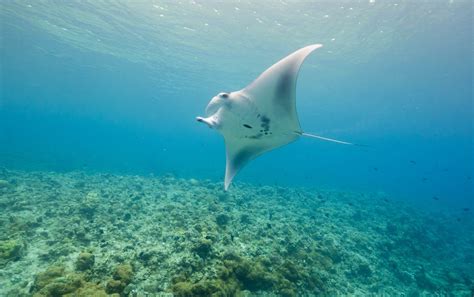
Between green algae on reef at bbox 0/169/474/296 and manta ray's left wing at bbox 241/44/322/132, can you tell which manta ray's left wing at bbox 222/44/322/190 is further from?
green algae on reef at bbox 0/169/474/296

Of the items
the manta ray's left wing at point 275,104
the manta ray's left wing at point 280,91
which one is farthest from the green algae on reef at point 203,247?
the manta ray's left wing at point 280,91

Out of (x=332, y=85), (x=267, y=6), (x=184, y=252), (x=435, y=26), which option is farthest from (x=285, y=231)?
(x=332, y=85)

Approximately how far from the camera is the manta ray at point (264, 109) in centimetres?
460

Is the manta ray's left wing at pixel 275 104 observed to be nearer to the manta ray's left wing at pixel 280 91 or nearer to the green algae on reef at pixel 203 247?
the manta ray's left wing at pixel 280 91

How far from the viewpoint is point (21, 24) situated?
24.2 metres

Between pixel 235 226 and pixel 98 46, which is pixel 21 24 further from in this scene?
pixel 235 226

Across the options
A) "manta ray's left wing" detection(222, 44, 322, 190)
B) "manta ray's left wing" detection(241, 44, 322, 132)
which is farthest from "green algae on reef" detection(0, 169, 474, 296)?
"manta ray's left wing" detection(241, 44, 322, 132)

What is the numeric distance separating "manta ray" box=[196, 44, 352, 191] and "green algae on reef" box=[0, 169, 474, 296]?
240cm

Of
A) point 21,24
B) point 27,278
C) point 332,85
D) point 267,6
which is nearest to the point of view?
point 27,278

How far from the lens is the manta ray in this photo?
460cm

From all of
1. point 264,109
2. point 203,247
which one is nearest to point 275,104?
point 264,109

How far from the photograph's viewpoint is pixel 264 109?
510 centimetres

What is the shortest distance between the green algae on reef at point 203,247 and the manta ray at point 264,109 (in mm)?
2399

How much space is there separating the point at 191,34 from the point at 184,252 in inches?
819
